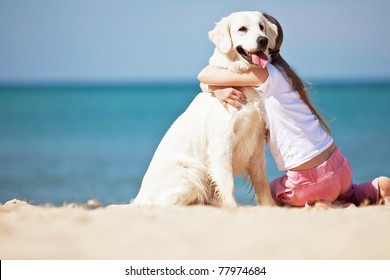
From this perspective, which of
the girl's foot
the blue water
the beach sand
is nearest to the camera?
the beach sand

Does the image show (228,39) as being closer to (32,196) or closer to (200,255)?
(200,255)

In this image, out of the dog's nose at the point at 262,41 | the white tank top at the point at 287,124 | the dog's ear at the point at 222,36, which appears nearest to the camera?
the dog's nose at the point at 262,41

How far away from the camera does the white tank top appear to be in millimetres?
5648

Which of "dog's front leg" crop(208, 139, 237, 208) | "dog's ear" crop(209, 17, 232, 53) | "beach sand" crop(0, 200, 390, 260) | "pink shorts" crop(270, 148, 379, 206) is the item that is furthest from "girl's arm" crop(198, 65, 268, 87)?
"beach sand" crop(0, 200, 390, 260)

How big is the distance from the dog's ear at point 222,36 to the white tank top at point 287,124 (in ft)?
1.38

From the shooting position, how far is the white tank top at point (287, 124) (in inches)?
222

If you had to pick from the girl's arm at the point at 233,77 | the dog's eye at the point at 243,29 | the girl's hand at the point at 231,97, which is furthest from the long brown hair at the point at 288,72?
the girl's hand at the point at 231,97

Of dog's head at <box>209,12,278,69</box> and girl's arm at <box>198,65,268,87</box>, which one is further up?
dog's head at <box>209,12,278,69</box>

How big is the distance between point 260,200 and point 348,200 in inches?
33.5

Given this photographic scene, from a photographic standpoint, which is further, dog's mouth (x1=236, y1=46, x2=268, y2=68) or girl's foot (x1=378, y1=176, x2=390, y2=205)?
girl's foot (x1=378, y1=176, x2=390, y2=205)

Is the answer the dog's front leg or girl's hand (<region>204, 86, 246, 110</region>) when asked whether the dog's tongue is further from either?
the dog's front leg

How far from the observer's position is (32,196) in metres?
15.2

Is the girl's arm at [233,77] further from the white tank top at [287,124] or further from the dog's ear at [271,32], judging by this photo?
the dog's ear at [271,32]
